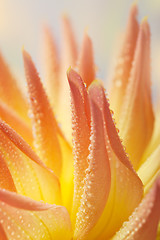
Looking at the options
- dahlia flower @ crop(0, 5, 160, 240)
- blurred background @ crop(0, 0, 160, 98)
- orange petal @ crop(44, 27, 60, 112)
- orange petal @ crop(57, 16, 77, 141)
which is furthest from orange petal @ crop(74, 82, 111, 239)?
blurred background @ crop(0, 0, 160, 98)

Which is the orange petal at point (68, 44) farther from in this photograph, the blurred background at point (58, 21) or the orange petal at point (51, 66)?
the blurred background at point (58, 21)

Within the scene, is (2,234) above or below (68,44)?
below

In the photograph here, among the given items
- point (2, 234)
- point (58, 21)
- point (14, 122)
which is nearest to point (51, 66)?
point (14, 122)

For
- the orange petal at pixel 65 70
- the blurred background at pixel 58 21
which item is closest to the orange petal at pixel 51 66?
the orange petal at pixel 65 70

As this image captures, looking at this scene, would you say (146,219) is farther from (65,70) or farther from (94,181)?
(65,70)

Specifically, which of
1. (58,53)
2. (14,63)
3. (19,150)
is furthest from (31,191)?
(14,63)

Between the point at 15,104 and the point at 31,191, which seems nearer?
the point at 31,191

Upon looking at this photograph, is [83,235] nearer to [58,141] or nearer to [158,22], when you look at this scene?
[58,141]

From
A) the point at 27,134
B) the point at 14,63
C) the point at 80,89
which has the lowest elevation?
the point at 14,63
